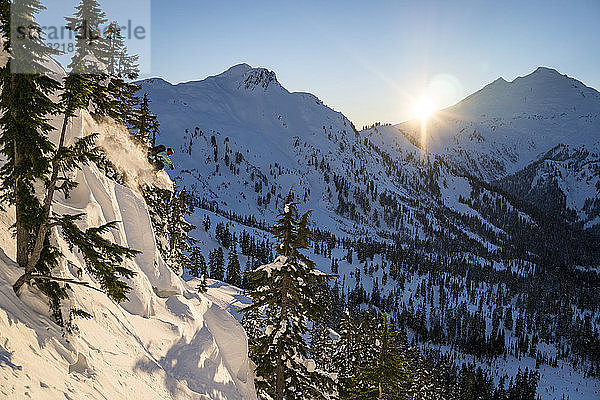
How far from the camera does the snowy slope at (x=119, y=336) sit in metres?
8.21

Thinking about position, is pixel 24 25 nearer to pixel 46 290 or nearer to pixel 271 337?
pixel 46 290

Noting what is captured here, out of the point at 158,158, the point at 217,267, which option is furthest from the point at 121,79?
the point at 217,267

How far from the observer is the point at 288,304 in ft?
52.7

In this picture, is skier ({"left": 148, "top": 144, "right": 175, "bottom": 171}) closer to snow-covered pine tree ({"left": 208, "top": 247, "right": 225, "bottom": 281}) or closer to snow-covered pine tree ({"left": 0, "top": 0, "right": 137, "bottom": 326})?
snow-covered pine tree ({"left": 0, "top": 0, "right": 137, "bottom": 326})

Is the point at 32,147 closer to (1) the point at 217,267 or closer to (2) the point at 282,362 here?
(2) the point at 282,362

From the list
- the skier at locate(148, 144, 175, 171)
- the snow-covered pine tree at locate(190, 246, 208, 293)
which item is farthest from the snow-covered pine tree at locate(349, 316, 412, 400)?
the snow-covered pine tree at locate(190, 246, 208, 293)

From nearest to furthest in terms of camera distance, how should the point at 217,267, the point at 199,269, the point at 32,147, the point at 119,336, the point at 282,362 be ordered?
the point at 32,147, the point at 119,336, the point at 282,362, the point at 199,269, the point at 217,267

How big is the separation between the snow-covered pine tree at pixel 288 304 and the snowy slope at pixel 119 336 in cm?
317

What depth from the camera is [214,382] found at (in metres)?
16.3

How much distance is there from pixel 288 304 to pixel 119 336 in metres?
7.13

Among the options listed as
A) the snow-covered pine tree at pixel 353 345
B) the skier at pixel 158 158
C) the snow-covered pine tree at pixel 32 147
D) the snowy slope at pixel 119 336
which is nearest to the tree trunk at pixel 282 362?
the snowy slope at pixel 119 336

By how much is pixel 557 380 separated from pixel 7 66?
203m

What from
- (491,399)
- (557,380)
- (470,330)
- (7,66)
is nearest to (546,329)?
(557,380)

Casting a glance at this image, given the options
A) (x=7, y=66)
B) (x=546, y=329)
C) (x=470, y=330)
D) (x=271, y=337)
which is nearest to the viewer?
(x=7, y=66)
